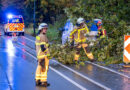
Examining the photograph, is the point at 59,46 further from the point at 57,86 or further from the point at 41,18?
the point at 41,18

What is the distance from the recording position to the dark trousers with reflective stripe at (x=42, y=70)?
9.86 metres

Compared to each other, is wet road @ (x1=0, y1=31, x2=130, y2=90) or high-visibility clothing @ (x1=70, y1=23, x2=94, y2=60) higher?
high-visibility clothing @ (x1=70, y1=23, x2=94, y2=60)

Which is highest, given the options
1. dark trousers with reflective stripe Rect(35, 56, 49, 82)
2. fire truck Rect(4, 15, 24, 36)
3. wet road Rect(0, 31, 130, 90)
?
fire truck Rect(4, 15, 24, 36)

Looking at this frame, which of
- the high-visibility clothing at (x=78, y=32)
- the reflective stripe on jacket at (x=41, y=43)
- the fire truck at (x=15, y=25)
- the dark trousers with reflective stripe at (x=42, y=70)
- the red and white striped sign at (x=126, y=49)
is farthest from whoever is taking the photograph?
the fire truck at (x=15, y=25)

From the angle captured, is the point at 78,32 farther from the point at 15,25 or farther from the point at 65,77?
the point at 15,25

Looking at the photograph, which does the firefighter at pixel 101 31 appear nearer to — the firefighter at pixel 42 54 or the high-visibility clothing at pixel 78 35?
the high-visibility clothing at pixel 78 35

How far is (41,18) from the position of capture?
40.4 meters

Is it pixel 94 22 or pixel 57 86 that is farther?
pixel 94 22

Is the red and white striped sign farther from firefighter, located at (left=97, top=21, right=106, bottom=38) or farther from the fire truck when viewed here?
the fire truck

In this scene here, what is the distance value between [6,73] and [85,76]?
2699mm

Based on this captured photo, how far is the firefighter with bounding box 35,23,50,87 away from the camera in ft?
31.9

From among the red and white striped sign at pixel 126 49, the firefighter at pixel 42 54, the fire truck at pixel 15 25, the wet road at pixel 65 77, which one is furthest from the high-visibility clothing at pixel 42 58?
the fire truck at pixel 15 25

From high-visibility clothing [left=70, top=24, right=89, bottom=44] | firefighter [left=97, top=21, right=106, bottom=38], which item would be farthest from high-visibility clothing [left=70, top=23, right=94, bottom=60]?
firefighter [left=97, top=21, right=106, bottom=38]

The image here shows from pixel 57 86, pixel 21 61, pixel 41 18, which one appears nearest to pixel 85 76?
pixel 57 86
